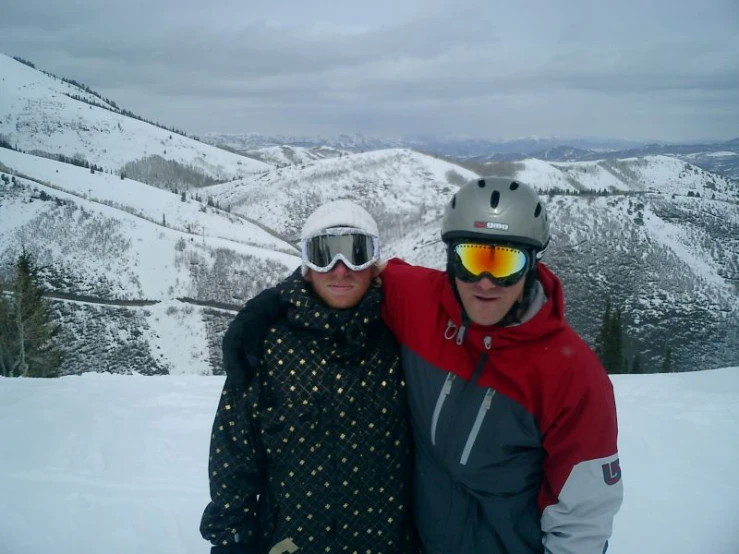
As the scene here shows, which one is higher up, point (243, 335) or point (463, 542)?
point (243, 335)

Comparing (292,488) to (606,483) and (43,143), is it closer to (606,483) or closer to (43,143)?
(606,483)

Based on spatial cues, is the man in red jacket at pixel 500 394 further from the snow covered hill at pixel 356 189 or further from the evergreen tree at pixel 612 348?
the snow covered hill at pixel 356 189

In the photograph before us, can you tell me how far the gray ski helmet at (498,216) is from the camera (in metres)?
2.54

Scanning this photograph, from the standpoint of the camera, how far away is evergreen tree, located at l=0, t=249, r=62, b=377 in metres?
21.0

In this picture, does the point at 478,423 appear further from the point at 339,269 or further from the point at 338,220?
the point at 338,220

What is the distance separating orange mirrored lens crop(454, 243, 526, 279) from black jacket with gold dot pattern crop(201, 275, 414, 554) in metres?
0.58

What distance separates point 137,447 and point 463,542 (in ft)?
20.3

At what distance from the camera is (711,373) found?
452 inches

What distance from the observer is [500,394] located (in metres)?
2.38

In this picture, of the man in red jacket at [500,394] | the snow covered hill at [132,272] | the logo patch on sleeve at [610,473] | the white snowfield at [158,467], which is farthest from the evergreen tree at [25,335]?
the snow covered hill at [132,272]

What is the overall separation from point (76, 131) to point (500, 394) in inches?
7801

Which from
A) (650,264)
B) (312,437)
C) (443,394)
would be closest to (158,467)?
(312,437)

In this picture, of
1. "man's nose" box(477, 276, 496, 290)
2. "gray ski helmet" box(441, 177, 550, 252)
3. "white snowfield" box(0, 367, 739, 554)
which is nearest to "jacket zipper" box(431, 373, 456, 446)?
"man's nose" box(477, 276, 496, 290)

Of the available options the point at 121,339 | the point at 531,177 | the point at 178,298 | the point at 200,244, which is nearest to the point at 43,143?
the point at 200,244
